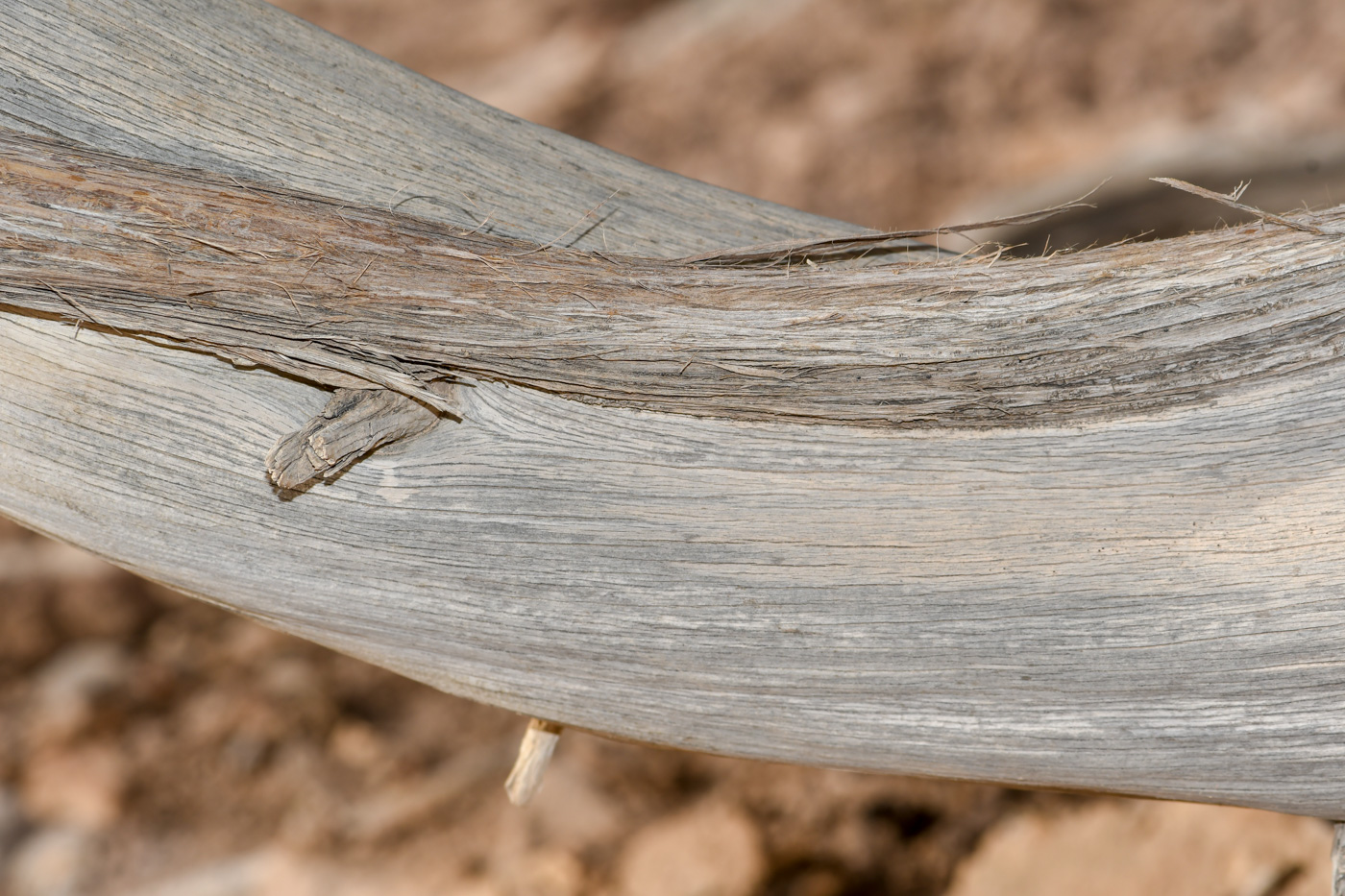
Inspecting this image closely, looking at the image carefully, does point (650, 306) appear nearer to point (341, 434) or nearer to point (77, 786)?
point (341, 434)

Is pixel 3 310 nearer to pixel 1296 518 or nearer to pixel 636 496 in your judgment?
pixel 636 496

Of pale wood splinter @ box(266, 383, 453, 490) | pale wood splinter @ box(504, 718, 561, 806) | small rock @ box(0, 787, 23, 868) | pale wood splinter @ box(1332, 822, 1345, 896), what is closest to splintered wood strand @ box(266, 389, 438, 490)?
pale wood splinter @ box(266, 383, 453, 490)

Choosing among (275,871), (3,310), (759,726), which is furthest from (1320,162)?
(275,871)

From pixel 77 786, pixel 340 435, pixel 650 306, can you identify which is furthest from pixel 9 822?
pixel 650 306

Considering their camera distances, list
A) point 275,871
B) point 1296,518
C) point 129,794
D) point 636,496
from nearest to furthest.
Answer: point 1296,518 < point 636,496 < point 275,871 < point 129,794

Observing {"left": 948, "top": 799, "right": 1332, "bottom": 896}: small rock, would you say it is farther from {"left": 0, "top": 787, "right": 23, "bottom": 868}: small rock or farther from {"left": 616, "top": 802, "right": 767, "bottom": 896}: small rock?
{"left": 0, "top": 787, "right": 23, "bottom": 868}: small rock

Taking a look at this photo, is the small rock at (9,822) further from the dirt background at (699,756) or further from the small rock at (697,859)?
the small rock at (697,859)
